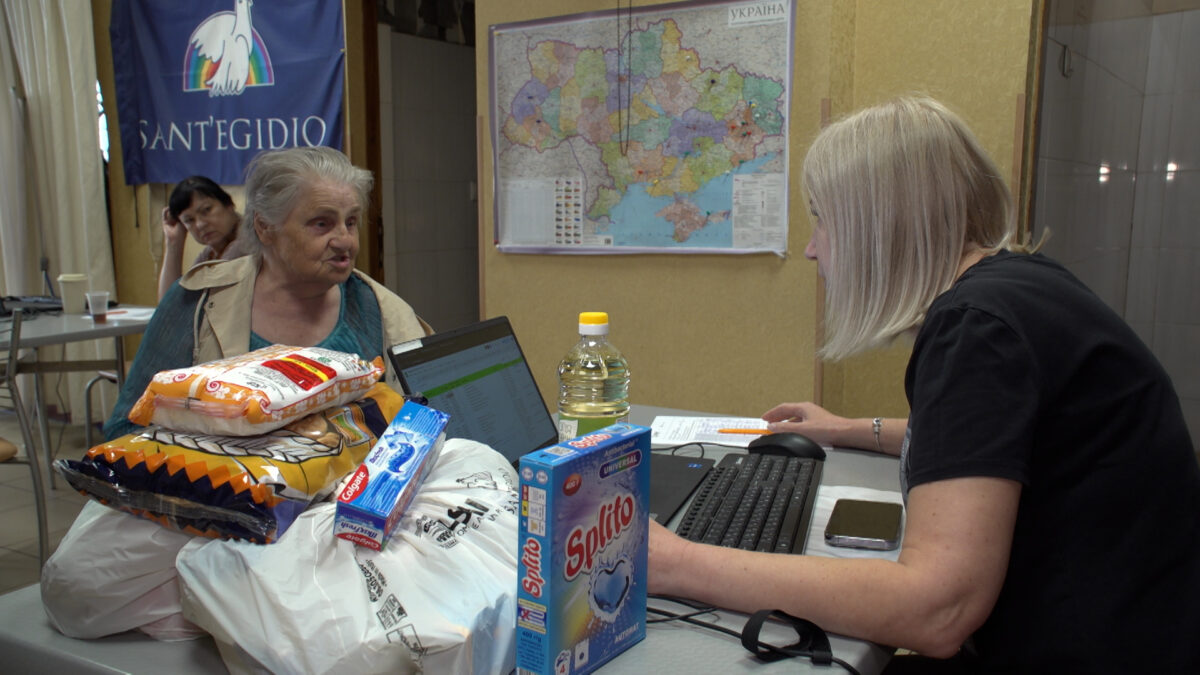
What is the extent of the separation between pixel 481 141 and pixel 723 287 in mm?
1118

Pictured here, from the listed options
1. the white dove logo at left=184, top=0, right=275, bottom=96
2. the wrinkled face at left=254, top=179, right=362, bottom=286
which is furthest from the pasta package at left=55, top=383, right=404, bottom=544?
the white dove logo at left=184, top=0, right=275, bottom=96

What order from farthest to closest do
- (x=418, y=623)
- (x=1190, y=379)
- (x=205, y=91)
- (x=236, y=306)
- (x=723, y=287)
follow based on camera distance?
(x=205, y=91) < (x=1190, y=379) < (x=723, y=287) < (x=236, y=306) < (x=418, y=623)

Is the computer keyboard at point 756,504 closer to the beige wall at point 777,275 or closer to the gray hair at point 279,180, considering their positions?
the gray hair at point 279,180

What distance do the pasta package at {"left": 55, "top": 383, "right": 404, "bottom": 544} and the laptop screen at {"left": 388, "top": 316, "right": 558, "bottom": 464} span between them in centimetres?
35

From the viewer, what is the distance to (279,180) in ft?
6.23

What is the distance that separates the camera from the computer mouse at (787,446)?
1.52m

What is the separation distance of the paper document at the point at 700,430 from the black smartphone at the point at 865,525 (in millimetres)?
408

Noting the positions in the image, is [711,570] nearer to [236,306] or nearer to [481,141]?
[236,306]

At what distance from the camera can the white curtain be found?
4539 mm

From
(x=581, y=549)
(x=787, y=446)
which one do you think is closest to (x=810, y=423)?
(x=787, y=446)

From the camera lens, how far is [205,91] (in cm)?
432

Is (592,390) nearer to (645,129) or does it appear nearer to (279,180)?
(279,180)

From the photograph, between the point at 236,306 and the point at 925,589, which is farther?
the point at 236,306

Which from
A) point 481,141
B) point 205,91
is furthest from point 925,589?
point 205,91
